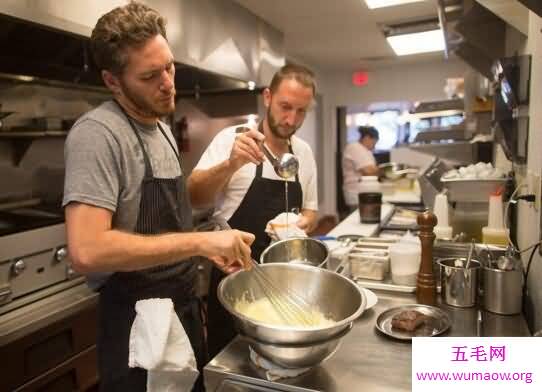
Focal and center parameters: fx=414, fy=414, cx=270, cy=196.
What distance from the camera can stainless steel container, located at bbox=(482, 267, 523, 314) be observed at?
3.95ft

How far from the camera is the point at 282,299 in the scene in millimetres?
1076

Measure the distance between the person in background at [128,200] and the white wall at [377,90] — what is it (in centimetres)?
580

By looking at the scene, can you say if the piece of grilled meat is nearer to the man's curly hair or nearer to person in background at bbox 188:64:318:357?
person in background at bbox 188:64:318:357

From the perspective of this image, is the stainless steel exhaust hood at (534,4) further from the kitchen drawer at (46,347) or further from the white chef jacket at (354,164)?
the white chef jacket at (354,164)

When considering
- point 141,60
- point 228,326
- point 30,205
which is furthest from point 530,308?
point 30,205

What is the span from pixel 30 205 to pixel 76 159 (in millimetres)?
1060

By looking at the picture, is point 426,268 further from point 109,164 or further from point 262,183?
point 109,164

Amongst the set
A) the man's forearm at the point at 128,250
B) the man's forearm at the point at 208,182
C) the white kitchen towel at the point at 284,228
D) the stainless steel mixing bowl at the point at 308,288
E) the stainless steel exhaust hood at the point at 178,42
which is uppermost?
the stainless steel exhaust hood at the point at 178,42

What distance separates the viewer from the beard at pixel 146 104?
3.65 feet

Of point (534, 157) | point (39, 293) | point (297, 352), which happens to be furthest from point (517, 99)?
point (39, 293)

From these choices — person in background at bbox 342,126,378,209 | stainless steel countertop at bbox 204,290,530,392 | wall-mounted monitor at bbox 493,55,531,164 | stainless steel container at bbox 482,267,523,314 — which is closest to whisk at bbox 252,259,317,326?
stainless steel countertop at bbox 204,290,530,392

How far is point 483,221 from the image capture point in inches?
79.6

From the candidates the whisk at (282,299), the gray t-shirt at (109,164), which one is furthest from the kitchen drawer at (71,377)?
the whisk at (282,299)

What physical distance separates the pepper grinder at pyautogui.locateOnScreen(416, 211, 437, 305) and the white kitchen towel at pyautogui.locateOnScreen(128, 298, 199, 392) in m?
0.75
